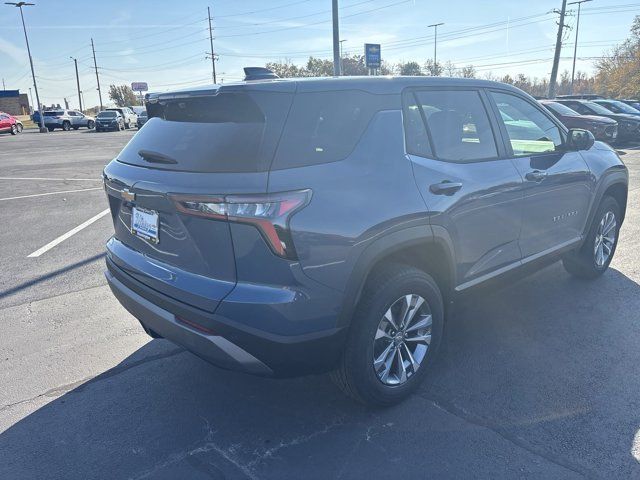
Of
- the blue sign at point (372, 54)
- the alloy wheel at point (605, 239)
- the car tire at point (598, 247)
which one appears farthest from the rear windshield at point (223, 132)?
the blue sign at point (372, 54)

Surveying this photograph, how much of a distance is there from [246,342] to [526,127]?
2.93 m

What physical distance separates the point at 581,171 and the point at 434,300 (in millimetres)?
2139

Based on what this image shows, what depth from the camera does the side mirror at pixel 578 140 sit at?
166 inches

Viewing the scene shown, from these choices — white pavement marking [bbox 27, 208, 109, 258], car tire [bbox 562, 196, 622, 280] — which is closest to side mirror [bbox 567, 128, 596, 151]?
car tire [bbox 562, 196, 622, 280]

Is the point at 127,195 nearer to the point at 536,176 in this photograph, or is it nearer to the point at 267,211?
the point at 267,211

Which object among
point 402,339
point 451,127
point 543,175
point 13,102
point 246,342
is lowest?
point 402,339

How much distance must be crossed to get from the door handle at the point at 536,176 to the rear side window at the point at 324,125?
4.67 feet

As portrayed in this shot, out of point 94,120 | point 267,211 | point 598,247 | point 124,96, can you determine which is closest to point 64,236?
point 267,211

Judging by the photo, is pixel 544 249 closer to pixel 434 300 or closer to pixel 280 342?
pixel 434 300

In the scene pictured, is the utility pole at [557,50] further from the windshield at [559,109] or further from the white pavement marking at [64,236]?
the white pavement marking at [64,236]

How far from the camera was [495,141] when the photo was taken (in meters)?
3.52

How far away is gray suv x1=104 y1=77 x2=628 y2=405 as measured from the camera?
2336 mm

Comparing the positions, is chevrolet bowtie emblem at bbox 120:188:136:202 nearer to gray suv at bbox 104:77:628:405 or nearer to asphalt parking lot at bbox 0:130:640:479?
gray suv at bbox 104:77:628:405

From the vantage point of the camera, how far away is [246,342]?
236cm
